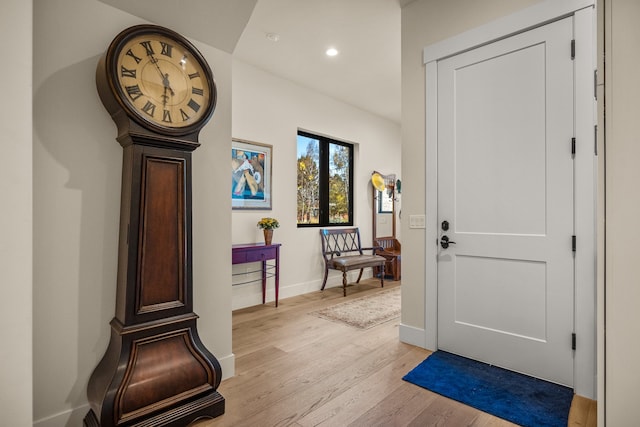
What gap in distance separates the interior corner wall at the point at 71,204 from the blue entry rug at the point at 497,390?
180 cm

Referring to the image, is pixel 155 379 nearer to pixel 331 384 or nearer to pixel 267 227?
pixel 331 384

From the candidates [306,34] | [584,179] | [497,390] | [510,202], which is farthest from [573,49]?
[306,34]

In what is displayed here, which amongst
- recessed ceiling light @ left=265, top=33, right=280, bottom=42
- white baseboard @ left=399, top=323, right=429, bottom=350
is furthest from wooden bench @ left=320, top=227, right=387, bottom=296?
recessed ceiling light @ left=265, top=33, right=280, bottom=42

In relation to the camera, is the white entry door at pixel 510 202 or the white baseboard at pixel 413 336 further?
the white baseboard at pixel 413 336

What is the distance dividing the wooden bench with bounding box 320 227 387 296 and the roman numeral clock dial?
118 inches

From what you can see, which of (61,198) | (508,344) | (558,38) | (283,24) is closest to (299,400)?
(508,344)

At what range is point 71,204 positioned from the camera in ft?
5.07

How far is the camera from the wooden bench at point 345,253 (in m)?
4.38

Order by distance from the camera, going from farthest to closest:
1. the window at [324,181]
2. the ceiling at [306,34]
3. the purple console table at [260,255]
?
the window at [324,181] → the purple console table at [260,255] → the ceiling at [306,34]
